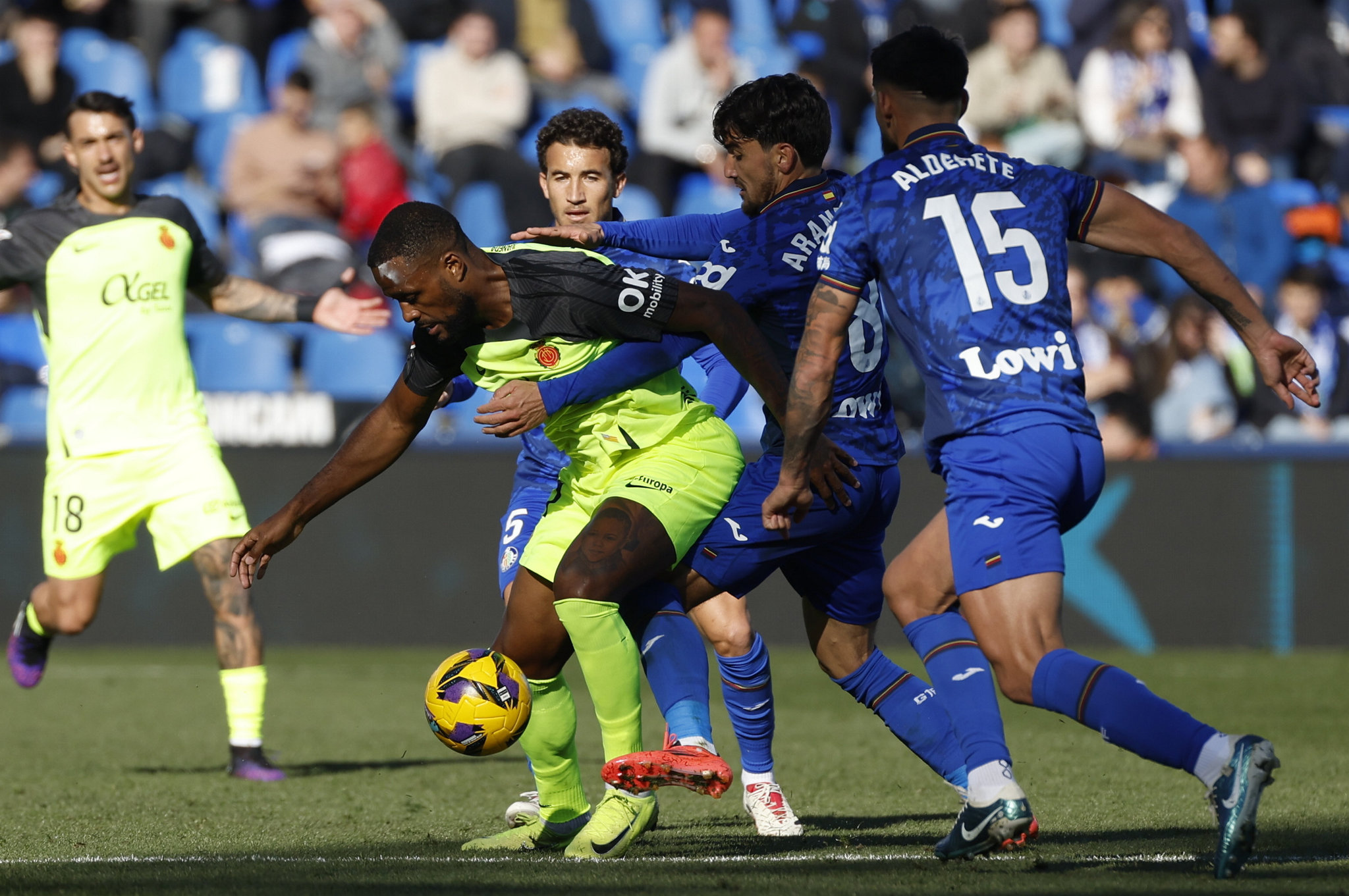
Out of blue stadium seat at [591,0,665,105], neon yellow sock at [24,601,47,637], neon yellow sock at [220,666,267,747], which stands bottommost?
neon yellow sock at [220,666,267,747]

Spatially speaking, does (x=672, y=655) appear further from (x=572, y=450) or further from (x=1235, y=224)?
(x=1235, y=224)

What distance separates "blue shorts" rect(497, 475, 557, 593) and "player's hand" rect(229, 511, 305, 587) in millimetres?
960

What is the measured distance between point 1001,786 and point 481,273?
6.57 ft

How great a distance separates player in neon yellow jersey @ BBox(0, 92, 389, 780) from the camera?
711 centimetres

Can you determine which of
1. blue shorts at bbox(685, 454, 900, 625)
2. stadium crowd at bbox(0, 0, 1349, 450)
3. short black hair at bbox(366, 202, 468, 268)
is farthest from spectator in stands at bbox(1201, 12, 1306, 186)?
short black hair at bbox(366, 202, 468, 268)

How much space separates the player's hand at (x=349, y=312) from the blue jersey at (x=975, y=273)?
280 cm

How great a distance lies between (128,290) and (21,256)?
49 cm

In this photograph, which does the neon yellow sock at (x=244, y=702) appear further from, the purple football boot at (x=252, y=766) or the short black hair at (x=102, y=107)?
the short black hair at (x=102, y=107)

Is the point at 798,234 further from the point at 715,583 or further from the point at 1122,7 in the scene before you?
the point at 1122,7

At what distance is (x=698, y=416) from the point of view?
16.5 ft

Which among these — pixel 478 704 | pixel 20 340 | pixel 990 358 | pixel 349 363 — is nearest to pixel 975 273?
pixel 990 358

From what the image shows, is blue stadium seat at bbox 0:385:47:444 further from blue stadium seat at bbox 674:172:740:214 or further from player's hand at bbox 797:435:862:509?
player's hand at bbox 797:435:862:509

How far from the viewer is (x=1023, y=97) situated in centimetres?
1533

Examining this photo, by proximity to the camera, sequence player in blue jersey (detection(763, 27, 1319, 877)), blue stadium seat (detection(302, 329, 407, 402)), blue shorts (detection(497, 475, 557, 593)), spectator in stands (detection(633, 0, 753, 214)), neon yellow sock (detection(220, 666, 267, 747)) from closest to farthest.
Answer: player in blue jersey (detection(763, 27, 1319, 877)) → blue shorts (detection(497, 475, 557, 593)) → neon yellow sock (detection(220, 666, 267, 747)) → blue stadium seat (detection(302, 329, 407, 402)) → spectator in stands (detection(633, 0, 753, 214))
